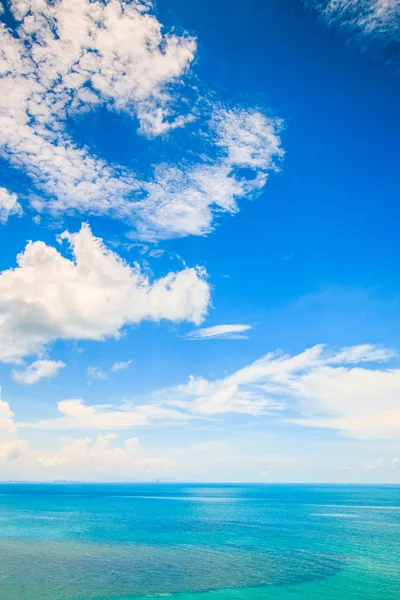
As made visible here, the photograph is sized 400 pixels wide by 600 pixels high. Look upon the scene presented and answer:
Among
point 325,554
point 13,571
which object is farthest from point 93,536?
point 325,554

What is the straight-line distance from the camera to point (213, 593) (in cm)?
3972

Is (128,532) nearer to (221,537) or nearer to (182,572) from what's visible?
(221,537)

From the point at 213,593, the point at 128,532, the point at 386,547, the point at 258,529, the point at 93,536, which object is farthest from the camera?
the point at 258,529

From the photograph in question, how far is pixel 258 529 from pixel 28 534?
44284 mm

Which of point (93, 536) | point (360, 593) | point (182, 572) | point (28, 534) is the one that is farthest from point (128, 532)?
point (360, 593)

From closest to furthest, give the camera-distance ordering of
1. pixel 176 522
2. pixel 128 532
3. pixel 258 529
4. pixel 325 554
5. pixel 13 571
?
pixel 13 571 < pixel 325 554 < pixel 128 532 < pixel 258 529 < pixel 176 522

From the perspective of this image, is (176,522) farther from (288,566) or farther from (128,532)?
(288,566)

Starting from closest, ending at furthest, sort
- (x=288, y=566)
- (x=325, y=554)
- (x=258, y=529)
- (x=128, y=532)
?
(x=288, y=566), (x=325, y=554), (x=128, y=532), (x=258, y=529)

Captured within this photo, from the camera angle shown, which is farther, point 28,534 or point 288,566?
point 28,534

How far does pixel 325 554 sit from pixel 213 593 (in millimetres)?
26018

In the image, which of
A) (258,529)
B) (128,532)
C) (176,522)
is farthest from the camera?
(176,522)

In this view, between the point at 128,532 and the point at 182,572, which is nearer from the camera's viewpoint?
the point at 182,572

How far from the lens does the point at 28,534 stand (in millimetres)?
72938

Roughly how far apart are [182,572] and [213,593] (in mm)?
8893
